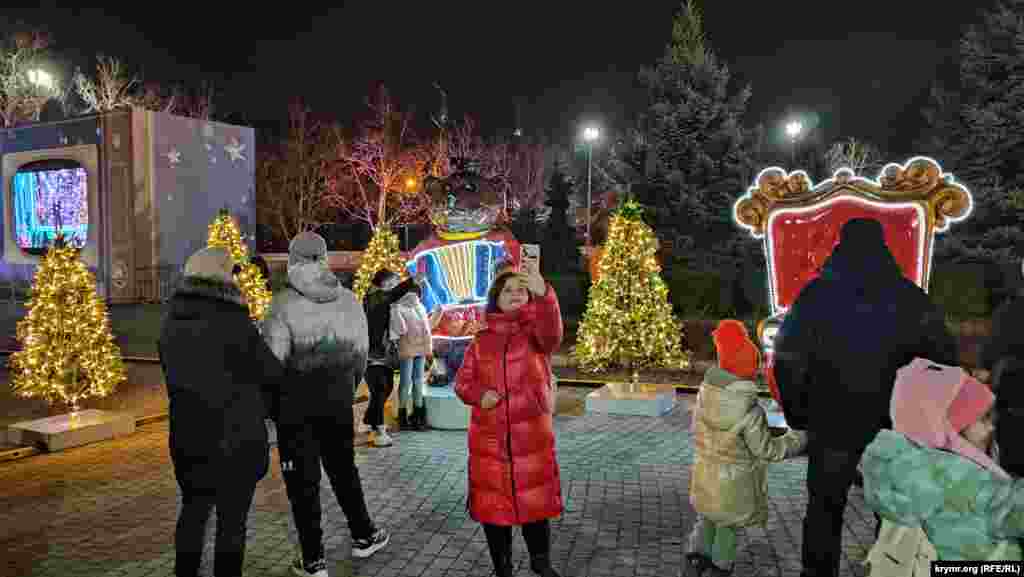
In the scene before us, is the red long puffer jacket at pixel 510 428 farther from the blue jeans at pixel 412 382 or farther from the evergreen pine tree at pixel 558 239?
the evergreen pine tree at pixel 558 239

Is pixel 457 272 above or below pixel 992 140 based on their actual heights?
below

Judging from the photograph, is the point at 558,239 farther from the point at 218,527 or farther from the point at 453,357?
the point at 218,527

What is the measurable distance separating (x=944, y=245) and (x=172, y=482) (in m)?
16.3

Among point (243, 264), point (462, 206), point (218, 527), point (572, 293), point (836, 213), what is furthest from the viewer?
point (572, 293)

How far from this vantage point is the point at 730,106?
20719mm

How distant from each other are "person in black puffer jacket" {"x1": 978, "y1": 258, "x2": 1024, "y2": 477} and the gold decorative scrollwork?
104 inches

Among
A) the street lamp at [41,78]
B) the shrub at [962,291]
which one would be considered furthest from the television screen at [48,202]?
the shrub at [962,291]

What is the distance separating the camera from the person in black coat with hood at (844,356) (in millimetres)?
3664

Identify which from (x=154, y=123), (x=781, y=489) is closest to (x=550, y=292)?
(x=781, y=489)

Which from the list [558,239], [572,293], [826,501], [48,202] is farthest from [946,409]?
[48,202]

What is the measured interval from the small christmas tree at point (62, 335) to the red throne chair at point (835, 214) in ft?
23.6

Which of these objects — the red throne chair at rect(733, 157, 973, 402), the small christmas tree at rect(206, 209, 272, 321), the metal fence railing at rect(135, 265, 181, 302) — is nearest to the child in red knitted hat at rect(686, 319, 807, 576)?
the red throne chair at rect(733, 157, 973, 402)

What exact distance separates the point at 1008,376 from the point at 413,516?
12.6 feet

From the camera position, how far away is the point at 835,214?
23.4 feet
